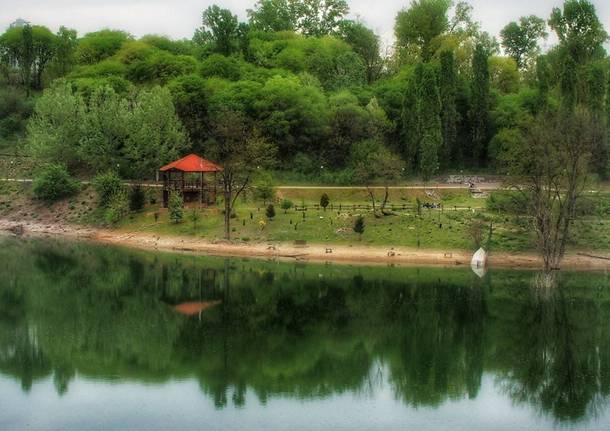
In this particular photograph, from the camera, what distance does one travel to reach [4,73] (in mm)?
119625

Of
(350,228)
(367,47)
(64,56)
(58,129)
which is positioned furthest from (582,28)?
(64,56)

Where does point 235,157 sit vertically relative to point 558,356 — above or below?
above

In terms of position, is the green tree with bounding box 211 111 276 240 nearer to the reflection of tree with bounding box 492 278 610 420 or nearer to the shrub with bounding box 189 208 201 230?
the shrub with bounding box 189 208 201 230

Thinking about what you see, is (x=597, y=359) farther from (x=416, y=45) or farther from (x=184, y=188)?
(x=416, y=45)

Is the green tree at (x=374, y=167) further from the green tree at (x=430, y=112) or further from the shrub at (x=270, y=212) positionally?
the shrub at (x=270, y=212)

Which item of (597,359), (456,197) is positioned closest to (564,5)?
(456,197)

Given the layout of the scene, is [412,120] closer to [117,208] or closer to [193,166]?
[193,166]

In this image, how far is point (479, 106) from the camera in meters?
94.2

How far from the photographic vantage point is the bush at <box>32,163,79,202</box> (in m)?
83.8

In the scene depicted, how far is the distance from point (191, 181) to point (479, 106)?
33.9m

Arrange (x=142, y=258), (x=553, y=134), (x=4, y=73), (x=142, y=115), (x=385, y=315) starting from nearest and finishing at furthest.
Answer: (x=385, y=315) < (x=553, y=134) < (x=142, y=258) < (x=142, y=115) < (x=4, y=73)

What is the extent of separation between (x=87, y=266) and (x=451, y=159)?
46038mm

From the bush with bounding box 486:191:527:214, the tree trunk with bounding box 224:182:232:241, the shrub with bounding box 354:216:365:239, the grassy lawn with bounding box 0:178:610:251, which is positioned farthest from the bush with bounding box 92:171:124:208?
the bush with bounding box 486:191:527:214

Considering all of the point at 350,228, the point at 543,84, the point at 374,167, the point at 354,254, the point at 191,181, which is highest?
the point at 543,84
